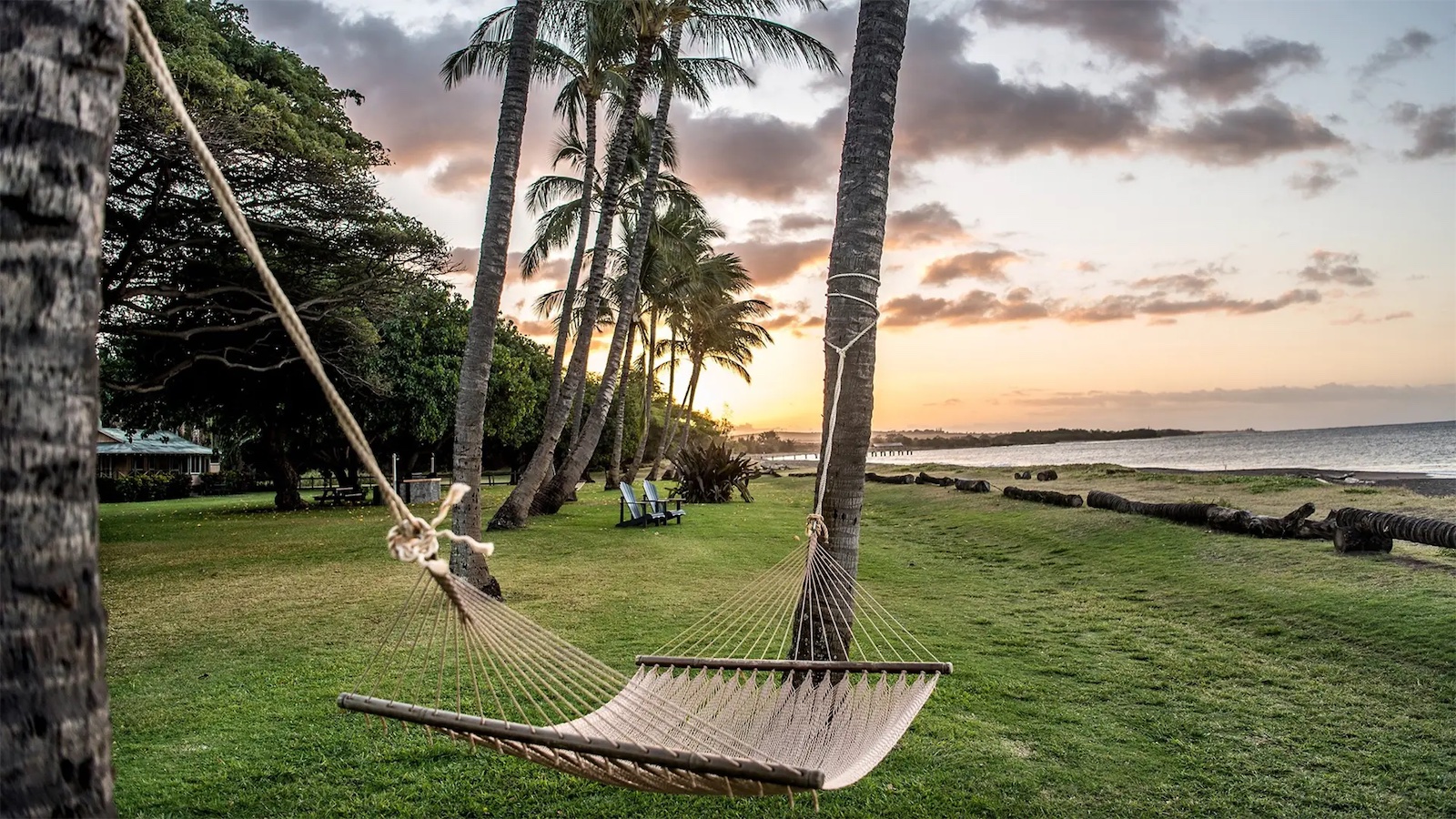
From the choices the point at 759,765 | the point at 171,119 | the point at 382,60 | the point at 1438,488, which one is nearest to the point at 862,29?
the point at 759,765

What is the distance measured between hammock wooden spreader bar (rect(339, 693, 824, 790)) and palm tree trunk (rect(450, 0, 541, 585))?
13.7 ft

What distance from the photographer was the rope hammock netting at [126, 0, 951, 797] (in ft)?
5.19

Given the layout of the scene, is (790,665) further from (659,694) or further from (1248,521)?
(1248,521)

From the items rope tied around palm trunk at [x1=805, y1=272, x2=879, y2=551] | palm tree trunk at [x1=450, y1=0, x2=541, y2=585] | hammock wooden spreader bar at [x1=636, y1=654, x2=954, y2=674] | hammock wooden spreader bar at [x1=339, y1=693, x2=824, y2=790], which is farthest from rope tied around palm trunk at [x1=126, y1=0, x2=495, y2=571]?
palm tree trunk at [x1=450, y1=0, x2=541, y2=585]

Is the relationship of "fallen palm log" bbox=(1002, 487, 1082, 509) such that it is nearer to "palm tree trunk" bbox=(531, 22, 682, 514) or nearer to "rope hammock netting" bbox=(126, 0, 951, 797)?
"palm tree trunk" bbox=(531, 22, 682, 514)

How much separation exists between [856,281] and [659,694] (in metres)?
1.78

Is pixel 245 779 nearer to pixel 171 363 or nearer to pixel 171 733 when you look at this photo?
pixel 171 733

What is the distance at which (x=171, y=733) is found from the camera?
3.18 m

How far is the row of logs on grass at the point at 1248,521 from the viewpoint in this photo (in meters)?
6.93

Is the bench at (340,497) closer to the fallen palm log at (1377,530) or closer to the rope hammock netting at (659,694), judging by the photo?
the rope hammock netting at (659,694)

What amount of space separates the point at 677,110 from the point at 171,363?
891 cm

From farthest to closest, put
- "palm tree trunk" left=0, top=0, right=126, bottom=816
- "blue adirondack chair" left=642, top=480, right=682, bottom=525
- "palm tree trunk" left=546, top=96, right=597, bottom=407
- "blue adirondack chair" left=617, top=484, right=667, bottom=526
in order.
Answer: "palm tree trunk" left=546, top=96, right=597, bottom=407
"blue adirondack chair" left=642, top=480, right=682, bottom=525
"blue adirondack chair" left=617, top=484, right=667, bottom=526
"palm tree trunk" left=0, top=0, right=126, bottom=816

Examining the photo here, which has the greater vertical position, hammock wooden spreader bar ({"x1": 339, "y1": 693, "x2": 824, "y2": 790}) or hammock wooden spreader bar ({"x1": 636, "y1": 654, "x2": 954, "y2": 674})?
hammock wooden spreader bar ({"x1": 339, "y1": 693, "x2": 824, "y2": 790})

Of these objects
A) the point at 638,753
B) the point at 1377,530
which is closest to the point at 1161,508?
the point at 1377,530
